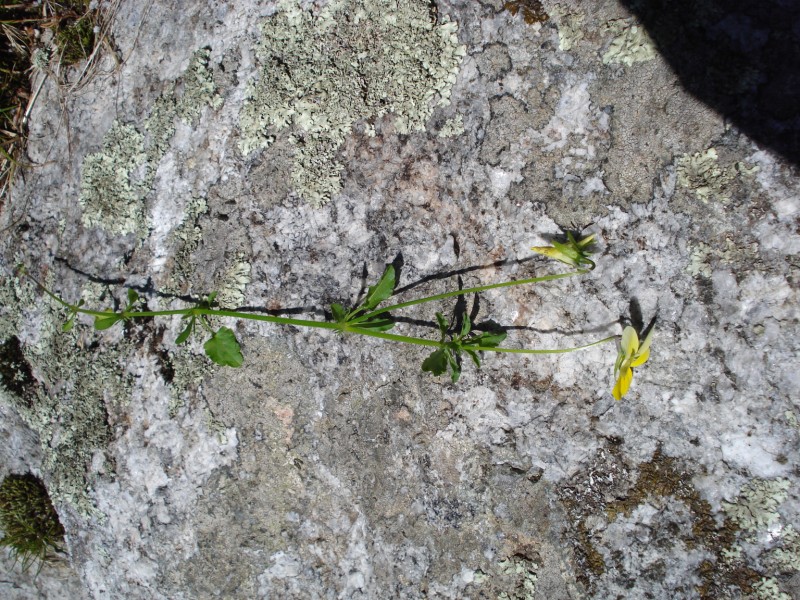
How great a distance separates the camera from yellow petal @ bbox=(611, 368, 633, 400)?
189 cm

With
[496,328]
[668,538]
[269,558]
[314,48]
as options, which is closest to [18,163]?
[314,48]

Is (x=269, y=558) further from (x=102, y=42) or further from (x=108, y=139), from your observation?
(x=102, y=42)

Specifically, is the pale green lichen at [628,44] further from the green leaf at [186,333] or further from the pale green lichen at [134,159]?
the green leaf at [186,333]

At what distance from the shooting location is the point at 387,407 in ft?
7.19

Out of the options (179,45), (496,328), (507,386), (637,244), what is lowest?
(507,386)

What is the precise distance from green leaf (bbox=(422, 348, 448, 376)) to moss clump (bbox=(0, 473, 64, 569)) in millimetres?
2624

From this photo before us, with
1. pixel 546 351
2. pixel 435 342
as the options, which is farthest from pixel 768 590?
pixel 435 342

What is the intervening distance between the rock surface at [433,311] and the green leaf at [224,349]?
86 millimetres

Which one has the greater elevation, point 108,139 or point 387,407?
point 108,139

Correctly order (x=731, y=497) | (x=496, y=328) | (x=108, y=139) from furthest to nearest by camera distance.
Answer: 1. (x=108, y=139)
2. (x=496, y=328)
3. (x=731, y=497)

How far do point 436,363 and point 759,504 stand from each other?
115cm

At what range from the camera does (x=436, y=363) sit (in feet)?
6.55

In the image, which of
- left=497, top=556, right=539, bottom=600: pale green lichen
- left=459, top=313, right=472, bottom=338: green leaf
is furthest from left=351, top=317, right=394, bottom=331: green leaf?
left=497, top=556, right=539, bottom=600: pale green lichen

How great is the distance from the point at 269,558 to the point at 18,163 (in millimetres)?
2461
